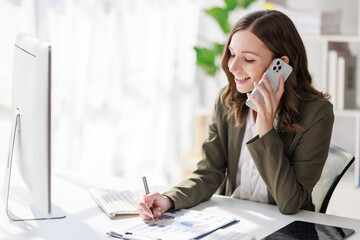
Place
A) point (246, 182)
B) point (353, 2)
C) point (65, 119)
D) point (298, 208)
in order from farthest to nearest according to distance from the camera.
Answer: point (353, 2) < point (65, 119) < point (246, 182) < point (298, 208)

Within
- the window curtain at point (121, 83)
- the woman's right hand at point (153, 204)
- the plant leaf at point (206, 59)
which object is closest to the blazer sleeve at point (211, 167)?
the woman's right hand at point (153, 204)

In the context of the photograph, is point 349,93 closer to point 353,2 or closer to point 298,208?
point 353,2

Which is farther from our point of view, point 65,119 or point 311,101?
point 65,119

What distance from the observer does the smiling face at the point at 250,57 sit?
70.4 inches

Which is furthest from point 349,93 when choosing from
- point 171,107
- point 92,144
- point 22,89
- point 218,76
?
point 22,89

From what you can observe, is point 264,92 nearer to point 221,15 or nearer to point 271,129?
point 271,129

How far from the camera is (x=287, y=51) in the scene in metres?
1.82

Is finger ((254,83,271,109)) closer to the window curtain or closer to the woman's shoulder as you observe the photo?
the woman's shoulder

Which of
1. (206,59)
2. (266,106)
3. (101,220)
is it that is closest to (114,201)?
(101,220)

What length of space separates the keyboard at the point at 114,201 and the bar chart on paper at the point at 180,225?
109mm

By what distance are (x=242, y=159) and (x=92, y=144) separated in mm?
1612

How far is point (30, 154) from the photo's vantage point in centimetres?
149

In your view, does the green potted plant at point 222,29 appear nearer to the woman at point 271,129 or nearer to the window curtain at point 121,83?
the window curtain at point 121,83

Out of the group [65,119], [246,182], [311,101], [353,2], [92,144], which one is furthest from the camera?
[353,2]
